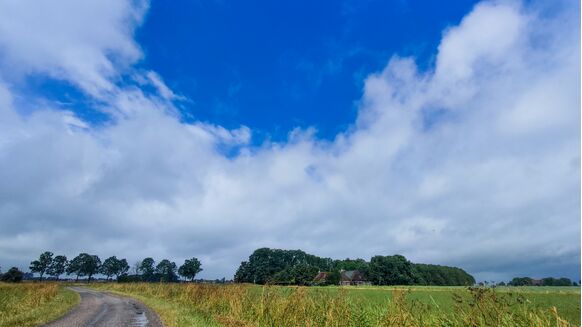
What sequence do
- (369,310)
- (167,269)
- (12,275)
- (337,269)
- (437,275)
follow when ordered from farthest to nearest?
(167,269), (437,275), (337,269), (12,275), (369,310)

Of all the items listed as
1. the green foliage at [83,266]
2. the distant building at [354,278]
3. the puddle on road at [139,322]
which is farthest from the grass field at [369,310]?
the green foliage at [83,266]

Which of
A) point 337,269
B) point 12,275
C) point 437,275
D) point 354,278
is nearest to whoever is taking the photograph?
point 12,275

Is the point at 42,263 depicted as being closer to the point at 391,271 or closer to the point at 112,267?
the point at 112,267

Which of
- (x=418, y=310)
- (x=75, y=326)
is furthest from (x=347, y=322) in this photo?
(x=75, y=326)

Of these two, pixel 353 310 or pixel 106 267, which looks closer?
pixel 353 310

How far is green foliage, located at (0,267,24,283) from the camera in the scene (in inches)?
3164

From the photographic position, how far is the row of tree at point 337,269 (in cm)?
12681

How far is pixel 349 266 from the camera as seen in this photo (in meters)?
184

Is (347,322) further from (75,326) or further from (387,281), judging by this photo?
(387,281)

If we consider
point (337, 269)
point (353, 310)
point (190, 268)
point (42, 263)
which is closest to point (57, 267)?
point (42, 263)

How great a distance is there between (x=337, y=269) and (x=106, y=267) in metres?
121

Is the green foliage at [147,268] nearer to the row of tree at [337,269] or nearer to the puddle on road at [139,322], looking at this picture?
the row of tree at [337,269]

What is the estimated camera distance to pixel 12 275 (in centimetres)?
8094

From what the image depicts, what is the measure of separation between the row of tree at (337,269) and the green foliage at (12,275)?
194 feet
